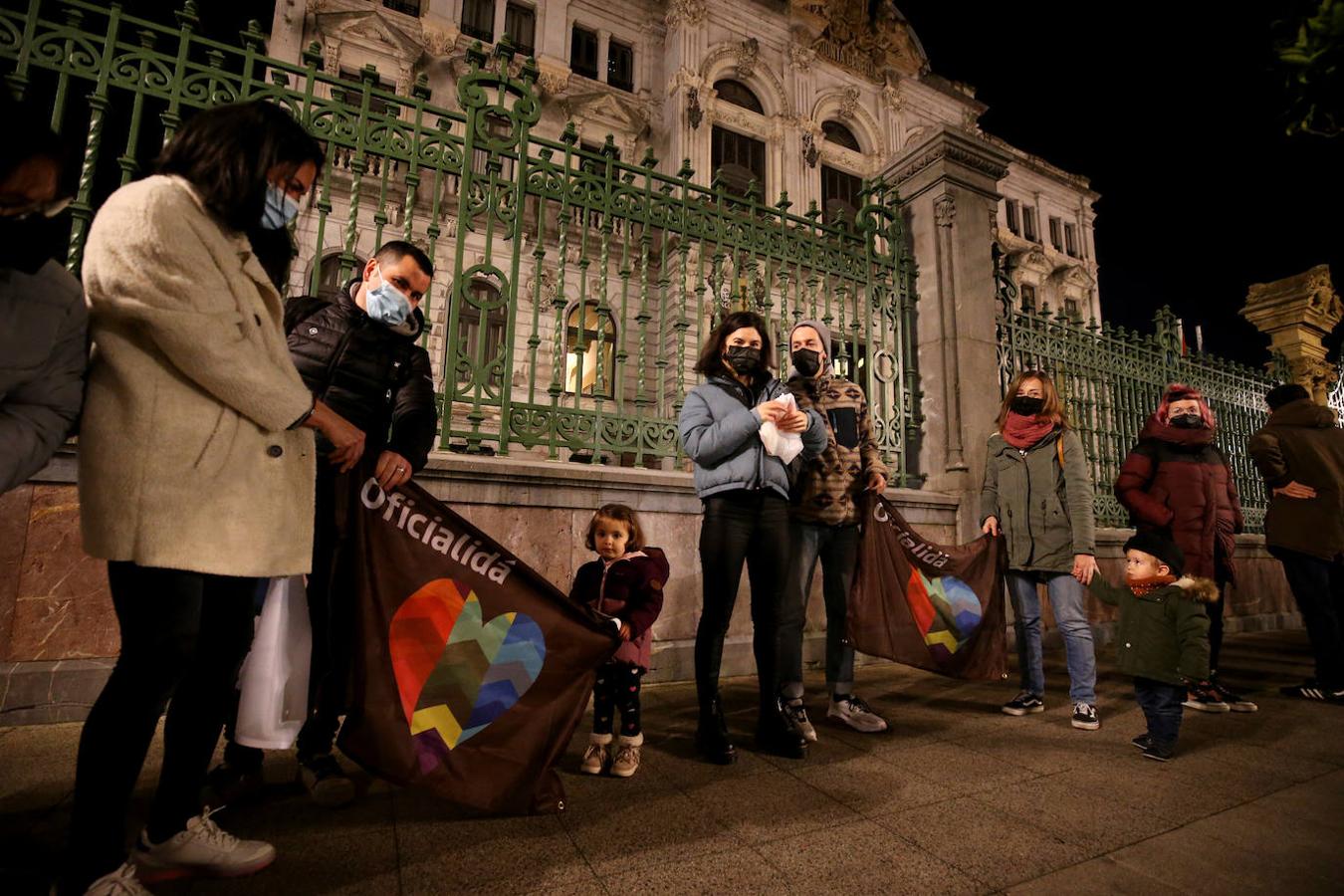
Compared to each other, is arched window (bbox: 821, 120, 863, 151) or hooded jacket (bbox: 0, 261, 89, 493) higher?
arched window (bbox: 821, 120, 863, 151)

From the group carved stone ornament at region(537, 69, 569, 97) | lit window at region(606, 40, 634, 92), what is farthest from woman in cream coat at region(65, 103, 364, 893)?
lit window at region(606, 40, 634, 92)

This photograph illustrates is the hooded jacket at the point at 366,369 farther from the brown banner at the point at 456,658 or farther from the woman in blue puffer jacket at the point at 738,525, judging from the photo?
the woman in blue puffer jacket at the point at 738,525

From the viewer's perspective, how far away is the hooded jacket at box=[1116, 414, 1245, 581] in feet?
14.7

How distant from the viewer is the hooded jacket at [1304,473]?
16.0 ft

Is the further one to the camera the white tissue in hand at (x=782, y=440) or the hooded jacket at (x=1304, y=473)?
the hooded jacket at (x=1304, y=473)

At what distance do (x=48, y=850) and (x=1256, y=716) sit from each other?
20.2 ft

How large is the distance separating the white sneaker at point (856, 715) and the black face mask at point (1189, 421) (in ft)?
10.1

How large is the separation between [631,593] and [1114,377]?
7787mm

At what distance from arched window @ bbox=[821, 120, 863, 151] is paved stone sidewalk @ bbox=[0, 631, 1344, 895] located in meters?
23.8

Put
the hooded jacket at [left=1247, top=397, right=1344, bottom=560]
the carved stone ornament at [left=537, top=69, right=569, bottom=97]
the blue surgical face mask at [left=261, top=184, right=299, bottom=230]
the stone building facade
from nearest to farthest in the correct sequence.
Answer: the blue surgical face mask at [left=261, top=184, right=299, bottom=230] < the hooded jacket at [left=1247, top=397, right=1344, bottom=560] < the stone building facade < the carved stone ornament at [left=537, top=69, right=569, bottom=97]

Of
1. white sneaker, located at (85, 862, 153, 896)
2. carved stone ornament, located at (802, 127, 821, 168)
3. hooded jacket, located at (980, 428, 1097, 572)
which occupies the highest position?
carved stone ornament, located at (802, 127, 821, 168)

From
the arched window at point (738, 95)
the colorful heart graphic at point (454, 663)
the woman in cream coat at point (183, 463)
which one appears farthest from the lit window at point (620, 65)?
the colorful heart graphic at point (454, 663)

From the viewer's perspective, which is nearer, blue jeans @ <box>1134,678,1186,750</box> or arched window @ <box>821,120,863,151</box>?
blue jeans @ <box>1134,678,1186,750</box>

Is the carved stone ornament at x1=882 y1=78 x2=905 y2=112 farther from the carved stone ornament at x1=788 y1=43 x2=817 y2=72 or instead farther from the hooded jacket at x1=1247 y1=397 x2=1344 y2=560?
the hooded jacket at x1=1247 y1=397 x2=1344 y2=560
